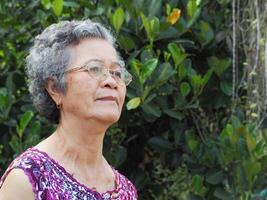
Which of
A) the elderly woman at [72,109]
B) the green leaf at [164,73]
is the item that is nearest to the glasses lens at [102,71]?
the elderly woman at [72,109]

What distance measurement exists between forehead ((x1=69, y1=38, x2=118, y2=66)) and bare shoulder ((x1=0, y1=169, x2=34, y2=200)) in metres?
0.43

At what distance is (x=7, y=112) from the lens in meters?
4.24

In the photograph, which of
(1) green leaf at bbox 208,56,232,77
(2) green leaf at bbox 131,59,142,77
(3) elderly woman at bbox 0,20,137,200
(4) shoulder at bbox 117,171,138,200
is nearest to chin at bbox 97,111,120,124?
(3) elderly woman at bbox 0,20,137,200

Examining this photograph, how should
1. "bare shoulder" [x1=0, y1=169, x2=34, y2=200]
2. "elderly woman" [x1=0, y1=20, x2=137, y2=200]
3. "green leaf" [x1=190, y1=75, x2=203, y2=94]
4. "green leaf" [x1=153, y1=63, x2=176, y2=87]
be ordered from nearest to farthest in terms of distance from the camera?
"bare shoulder" [x1=0, y1=169, x2=34, y2=200] → "elderly woman" [x1=0, y1=20, x2=137, y2=200] → "green leaf" [x1=153, y1=63, x2=176, y2=87] → "green leaf" [x1=190, y1=75, x2=203, y2=94]

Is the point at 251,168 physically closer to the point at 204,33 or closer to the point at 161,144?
the point at 161,144

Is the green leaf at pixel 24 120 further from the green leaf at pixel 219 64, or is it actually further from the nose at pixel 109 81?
the nose at pixel 109 81

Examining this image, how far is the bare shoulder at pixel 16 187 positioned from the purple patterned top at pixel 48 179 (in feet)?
0.06

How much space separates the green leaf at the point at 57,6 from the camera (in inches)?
165

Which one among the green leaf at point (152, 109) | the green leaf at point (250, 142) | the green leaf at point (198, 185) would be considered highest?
the green leaf at point (152, 109)

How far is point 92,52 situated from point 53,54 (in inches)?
5.6

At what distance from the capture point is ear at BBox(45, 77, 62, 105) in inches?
109

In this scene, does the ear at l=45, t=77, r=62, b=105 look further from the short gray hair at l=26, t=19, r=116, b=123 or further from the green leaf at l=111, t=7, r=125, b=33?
the green leaf at l=111, t=7, r=125, b=33

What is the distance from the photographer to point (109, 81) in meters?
2.66

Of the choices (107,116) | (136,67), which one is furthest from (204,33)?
Answer: (107,116)
